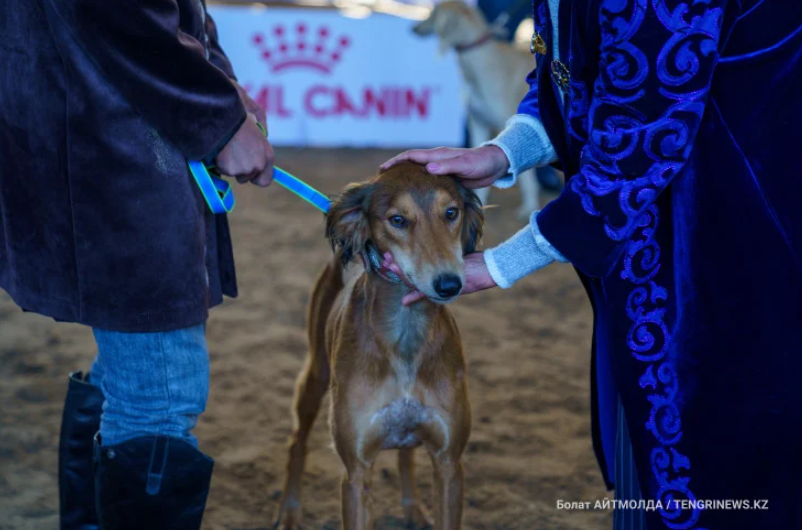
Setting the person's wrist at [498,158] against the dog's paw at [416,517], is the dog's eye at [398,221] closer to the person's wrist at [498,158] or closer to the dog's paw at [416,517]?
the person's wrist at [498,158]

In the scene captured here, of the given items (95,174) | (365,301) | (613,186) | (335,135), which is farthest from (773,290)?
(335,135)

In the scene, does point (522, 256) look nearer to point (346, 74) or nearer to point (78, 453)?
point (78, 453)

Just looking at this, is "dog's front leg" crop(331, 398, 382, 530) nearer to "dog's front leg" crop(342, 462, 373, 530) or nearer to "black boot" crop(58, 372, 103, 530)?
"dog's front leg" crop(342, 462, 373, 530)

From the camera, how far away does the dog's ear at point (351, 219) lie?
2383 mm

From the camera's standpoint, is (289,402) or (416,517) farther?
(289,402)

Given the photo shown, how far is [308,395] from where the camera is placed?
3096mm

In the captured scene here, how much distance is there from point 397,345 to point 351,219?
0.39 metres

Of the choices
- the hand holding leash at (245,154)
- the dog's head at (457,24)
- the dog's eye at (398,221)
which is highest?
the dog's head at (457,24)

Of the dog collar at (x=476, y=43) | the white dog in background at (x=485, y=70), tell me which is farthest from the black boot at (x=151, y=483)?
the dog collar at (x=476, y=43)

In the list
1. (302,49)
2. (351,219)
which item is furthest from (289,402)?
(302,49)

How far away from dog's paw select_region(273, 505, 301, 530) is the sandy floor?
5cm

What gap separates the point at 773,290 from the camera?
168cm

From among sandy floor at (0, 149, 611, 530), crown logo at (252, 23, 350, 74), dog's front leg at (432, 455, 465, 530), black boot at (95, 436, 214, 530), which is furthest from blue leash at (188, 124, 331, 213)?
crown logo at (252, 23, 350, 74)

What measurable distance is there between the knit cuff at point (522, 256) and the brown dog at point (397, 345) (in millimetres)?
322
